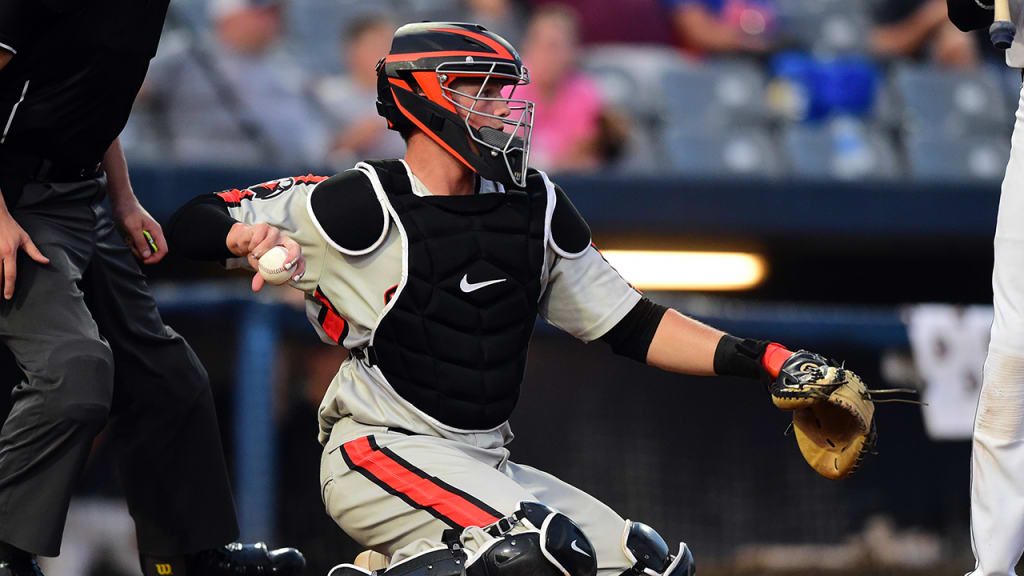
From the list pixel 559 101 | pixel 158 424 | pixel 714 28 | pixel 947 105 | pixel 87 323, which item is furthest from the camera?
pixel 714 28

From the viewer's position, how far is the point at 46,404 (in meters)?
2.87

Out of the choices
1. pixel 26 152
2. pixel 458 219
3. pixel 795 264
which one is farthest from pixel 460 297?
pixel 795 264

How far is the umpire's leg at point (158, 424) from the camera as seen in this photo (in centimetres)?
326

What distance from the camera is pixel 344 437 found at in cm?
317

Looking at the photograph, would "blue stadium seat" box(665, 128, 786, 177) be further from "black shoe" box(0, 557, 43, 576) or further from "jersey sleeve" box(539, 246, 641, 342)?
"black shoe" box(0, 557, 43, 576)

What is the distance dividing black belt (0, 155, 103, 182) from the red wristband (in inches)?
65.1

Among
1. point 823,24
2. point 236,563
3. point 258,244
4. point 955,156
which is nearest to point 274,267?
point 258,244

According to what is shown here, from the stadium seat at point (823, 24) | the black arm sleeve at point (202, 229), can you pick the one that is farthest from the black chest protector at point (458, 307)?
the stadium seat at point (823, 24)

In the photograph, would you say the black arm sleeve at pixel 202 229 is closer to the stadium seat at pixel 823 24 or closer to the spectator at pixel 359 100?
the spectator at pixel 359 100

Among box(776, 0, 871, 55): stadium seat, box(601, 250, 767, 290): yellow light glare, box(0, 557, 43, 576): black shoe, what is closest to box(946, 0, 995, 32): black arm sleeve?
box(0, 557, 43, 576): black shoe

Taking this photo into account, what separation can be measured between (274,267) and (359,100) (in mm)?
4389

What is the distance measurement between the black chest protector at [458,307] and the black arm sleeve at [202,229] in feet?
1.29

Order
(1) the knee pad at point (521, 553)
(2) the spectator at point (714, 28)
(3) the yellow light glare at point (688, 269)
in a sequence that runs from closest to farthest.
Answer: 1. (1) the knee pad at point (521, 553)
2. (3) the yellow light glare at point (688, 269)
3. (2) the spectator at point (714, 28)

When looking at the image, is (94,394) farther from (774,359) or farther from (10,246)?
(774,359)
